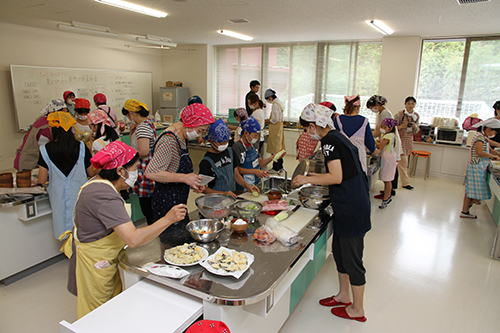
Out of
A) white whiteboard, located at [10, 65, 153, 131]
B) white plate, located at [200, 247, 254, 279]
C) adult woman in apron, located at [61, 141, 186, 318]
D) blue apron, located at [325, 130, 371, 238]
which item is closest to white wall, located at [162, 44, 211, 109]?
white whiteboard, located at [10, 65, 153, 131]

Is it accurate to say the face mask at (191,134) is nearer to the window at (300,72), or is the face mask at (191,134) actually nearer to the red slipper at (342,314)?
the red slipper at (342,314)

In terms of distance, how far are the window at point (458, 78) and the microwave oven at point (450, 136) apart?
54cm

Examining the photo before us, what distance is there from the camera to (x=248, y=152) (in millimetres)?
2891

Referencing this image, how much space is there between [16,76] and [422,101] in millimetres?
8002

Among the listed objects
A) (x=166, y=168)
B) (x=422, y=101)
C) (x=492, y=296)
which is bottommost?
(x=492, y=296)

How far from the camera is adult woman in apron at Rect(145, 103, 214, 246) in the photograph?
214cm

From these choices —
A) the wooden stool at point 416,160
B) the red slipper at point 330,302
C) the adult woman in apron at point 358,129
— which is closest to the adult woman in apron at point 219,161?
the red slipper at point 330,302

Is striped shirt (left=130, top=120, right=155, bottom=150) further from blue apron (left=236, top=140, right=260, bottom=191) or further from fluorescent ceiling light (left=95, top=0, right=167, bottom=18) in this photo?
fluorescent ceiling light (left=95, top=0, right=167, bottom=18)

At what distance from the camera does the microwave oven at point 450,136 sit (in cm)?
612

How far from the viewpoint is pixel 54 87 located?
6.38 metres

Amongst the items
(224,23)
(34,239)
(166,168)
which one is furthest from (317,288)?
(224,23)

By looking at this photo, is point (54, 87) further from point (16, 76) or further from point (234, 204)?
point (234, 204)

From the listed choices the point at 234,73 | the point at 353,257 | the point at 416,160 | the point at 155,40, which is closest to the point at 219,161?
the point at 353,257

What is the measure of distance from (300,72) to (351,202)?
6323 mm
